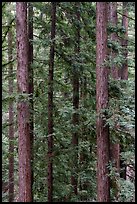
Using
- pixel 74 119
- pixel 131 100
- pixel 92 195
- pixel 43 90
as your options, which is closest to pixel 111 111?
pixel 131 100

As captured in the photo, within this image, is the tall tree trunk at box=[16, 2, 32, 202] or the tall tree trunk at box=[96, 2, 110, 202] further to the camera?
the tall tree trunk at box=[16, 2, 32, 202]

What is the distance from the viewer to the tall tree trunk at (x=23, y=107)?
8.68m

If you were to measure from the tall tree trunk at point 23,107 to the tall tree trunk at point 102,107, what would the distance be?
1.87 metres

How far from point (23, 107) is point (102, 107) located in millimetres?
2040

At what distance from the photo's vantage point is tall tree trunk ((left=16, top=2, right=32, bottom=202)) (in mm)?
8680

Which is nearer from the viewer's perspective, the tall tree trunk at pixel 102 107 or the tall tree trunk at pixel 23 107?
the tall tree trunk at pixel 102 107

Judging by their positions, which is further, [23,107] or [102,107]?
[23,107]

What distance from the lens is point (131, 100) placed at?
9000mm

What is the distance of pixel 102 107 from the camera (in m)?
8.33

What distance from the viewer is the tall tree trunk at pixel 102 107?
8312mm

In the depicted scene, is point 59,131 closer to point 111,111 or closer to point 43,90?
point 43,90

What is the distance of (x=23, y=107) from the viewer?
867cm

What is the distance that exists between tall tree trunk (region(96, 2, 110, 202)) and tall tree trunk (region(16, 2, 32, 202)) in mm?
1871

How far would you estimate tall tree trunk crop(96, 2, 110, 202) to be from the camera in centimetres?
831
